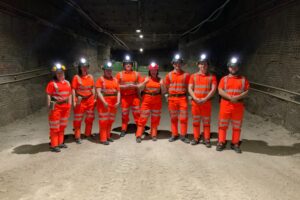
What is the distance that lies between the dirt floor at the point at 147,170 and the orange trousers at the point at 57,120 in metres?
0.34

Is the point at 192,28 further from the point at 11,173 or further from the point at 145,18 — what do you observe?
the point at 11,173

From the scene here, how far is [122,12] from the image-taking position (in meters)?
14.3

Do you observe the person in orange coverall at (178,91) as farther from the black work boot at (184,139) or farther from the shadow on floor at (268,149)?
the shadow on floor at (268,149)

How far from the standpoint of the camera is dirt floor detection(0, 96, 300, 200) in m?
3.93

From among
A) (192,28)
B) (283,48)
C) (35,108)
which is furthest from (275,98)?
(192,28)

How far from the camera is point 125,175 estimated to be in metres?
4.49

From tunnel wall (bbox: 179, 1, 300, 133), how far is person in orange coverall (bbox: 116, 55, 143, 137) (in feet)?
13.3

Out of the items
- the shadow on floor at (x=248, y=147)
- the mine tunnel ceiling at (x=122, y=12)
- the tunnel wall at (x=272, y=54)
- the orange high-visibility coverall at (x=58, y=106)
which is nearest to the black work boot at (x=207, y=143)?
the shadow on floor at (x=248, y=147)

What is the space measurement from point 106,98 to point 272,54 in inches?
209

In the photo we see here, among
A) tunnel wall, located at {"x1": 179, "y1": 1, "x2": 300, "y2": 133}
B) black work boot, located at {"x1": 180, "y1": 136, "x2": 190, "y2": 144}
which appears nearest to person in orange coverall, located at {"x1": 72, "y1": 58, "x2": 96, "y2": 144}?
black work boot, located at {"x1": 180, "y1": 136, "x2": 190, "y2": 144}

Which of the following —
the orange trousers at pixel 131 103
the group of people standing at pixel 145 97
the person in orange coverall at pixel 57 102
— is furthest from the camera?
the orange trousers at pixel 131 103

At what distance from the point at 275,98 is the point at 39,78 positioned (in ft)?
26.8

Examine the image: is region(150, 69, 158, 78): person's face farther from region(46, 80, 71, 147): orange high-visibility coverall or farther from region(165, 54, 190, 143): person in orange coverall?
region(46, 80, 71, 147): orange high-visibility coverall

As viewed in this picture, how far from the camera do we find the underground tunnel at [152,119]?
13.9 feet
